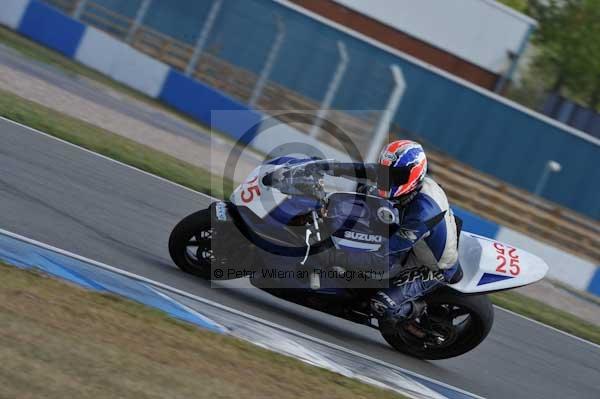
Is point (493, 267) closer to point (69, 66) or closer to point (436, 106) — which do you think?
point (436, 106)

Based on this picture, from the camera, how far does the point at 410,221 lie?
23.1ft

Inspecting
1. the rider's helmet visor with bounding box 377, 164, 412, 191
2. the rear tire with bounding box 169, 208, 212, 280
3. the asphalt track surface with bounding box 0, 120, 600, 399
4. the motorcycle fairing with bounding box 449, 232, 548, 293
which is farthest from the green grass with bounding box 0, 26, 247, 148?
the rider's helmet visor with bounding box 377, 164, 412, 191

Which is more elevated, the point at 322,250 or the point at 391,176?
the point at 391,176

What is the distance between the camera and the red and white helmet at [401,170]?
697 centimetres

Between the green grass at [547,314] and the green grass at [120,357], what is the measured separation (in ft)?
17.7

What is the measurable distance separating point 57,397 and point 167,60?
18.1 meters

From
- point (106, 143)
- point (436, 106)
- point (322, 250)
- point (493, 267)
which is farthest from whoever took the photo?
point (436, 106)

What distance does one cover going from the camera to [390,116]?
18.2 meters

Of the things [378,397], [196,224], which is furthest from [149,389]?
[196,224]

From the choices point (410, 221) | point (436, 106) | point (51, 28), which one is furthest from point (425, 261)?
point (51, 28)

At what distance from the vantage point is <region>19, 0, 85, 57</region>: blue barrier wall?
74.1 ft

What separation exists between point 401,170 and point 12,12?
60.3 ft

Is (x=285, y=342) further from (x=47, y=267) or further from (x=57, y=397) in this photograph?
(x=57, y=397)

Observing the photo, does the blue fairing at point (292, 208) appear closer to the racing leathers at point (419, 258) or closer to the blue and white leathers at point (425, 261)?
the racing leathers at point (419, 258)
